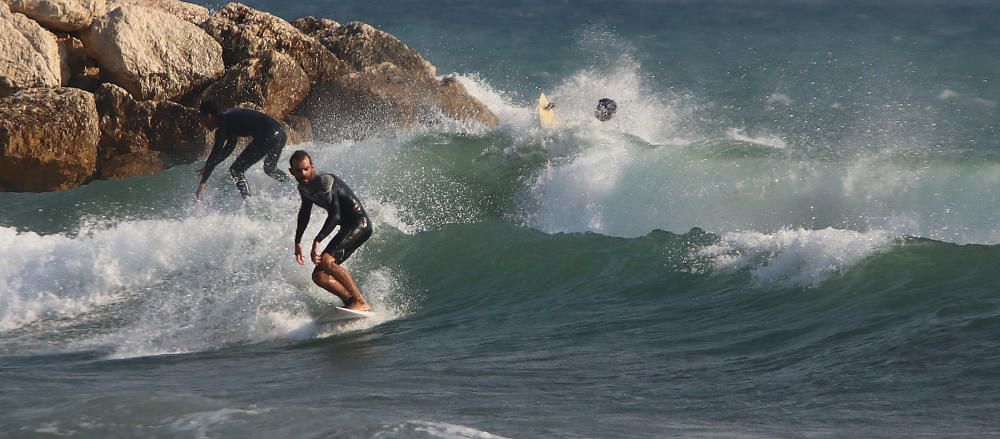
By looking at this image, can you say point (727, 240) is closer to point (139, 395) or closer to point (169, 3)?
point (139, 395)

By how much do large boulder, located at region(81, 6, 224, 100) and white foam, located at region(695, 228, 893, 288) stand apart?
8722 mm

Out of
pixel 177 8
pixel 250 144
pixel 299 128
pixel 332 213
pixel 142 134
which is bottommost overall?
pixel 332 213

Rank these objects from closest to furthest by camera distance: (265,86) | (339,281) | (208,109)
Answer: (339,281)
(208,109)
(265,86)

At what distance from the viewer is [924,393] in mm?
6828

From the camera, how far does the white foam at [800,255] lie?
9.76 m

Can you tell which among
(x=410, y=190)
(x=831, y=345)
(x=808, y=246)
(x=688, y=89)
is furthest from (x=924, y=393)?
(x=688, y=89)

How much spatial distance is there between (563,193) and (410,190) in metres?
2.05

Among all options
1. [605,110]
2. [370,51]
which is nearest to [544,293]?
[605,110]

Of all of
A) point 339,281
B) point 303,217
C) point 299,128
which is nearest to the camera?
point 303,217

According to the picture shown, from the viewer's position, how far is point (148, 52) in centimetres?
1600

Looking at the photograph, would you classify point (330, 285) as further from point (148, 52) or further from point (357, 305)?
point (148, 52)

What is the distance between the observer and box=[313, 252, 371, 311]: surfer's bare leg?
9.45 meters

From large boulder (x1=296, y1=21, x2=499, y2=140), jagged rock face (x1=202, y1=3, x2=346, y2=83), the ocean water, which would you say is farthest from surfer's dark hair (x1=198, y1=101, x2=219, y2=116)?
jagged rock face (x1=202, y1=3, x2=346, y2=83)

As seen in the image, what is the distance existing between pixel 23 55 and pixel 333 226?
8013 millimetres
